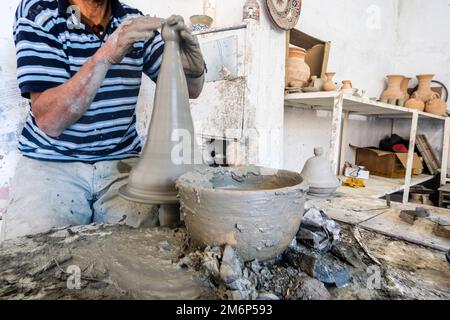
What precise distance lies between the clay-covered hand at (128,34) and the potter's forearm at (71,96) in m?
0.03

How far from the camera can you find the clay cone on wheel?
32.9 inches

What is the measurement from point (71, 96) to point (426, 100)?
4071mm

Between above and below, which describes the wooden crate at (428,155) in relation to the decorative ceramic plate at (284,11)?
below

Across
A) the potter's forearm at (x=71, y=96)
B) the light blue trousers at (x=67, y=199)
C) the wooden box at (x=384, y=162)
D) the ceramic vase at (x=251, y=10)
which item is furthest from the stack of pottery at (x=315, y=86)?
the wooden box at (x=384, y=162)

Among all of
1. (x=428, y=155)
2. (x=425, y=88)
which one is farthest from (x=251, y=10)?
(x=428, y=155)

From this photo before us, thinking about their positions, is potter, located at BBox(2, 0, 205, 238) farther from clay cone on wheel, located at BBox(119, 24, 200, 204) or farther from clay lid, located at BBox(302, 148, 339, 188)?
clay lid, located at BBox(302, 148, 339, 188)

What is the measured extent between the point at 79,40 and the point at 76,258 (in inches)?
38.5

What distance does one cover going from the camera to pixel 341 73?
3264 millimetres

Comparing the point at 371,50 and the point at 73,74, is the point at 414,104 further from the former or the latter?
the point at 73,74

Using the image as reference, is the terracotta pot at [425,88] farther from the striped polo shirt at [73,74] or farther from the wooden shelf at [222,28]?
the striped polo shirt at [73,74]

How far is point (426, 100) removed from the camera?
11.8ft

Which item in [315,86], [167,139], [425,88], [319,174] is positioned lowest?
[319,174]

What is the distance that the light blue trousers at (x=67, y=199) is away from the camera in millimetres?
1048
